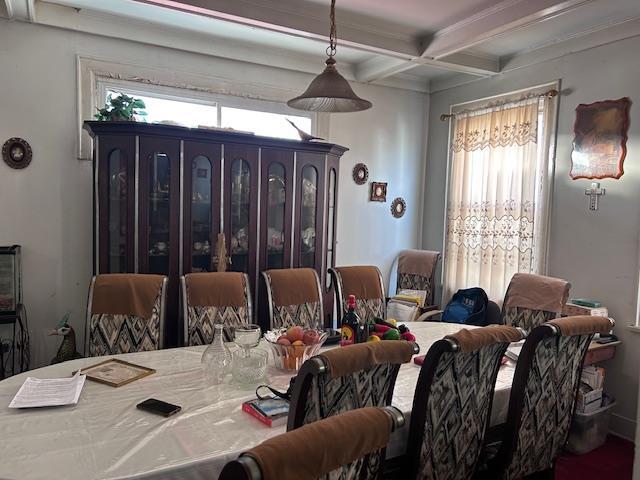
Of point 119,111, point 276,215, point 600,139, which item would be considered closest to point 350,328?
point 276,215

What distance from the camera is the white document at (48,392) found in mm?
1479

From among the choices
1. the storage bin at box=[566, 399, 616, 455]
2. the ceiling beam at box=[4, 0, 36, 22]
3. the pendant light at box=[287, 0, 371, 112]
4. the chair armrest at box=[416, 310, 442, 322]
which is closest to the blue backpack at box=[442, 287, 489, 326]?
the chair armrest at box=[416, 310, 442, 322]

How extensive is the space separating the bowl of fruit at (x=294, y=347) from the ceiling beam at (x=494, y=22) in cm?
212

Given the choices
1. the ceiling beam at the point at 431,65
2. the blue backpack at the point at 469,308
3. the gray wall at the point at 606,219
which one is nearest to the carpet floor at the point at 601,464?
the gray wall at the point at 606,219

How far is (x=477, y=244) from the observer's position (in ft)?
12.9

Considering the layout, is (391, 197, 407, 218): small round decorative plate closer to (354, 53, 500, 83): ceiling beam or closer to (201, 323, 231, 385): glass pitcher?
(354, 53, 500, 83): ceiling beam

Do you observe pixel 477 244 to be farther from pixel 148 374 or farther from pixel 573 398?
pixel 148 374

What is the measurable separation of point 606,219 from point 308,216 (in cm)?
196

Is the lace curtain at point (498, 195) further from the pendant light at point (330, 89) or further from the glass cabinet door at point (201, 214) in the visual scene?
the glass cabinet door at point (201, 214)

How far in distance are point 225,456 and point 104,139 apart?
2.26 metres

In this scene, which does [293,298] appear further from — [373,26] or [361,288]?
[373,26]

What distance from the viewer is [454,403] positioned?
154 cm

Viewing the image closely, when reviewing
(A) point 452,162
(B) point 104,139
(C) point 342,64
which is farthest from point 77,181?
(A) point 452,162

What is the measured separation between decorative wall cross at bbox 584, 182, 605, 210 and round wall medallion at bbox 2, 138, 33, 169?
356cm
